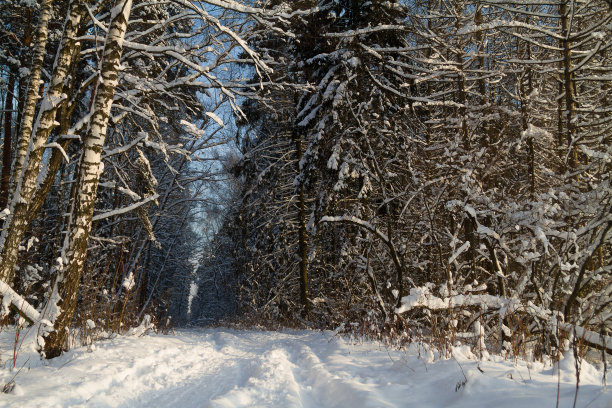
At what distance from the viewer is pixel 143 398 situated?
10.3 ft

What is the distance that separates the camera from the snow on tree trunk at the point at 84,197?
4.00m

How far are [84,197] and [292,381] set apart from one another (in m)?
3.21

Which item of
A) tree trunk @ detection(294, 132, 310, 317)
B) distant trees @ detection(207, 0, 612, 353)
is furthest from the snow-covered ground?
tree trunk @ detection(294, 132, 310, 317)

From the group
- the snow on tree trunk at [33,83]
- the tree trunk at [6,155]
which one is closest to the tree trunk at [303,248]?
the snow on tree trunk at [33,83]

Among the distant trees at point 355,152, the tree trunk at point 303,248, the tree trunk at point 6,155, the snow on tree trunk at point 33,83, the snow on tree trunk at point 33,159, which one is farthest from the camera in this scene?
the tree trunk at point 303,248

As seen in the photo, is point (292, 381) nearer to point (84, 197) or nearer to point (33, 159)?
point (84, 197)

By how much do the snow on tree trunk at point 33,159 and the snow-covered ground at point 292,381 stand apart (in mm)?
1214

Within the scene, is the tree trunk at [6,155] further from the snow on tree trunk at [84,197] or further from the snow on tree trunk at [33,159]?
the snow on tree trunk at [84,197]

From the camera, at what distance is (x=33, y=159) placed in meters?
5.06

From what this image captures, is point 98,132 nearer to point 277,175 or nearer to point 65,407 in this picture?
point 65,407

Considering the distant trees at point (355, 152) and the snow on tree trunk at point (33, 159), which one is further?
the snow on tree trunk at point (33, 159)

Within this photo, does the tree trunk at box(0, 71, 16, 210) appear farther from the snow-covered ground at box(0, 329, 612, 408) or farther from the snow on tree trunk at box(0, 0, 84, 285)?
the snow-covered ground at box(0, 329, 612, 408)


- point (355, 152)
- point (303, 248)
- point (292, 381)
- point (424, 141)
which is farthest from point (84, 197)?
point (424, 141)

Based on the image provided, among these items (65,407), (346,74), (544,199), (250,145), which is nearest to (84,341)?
(65,407)
